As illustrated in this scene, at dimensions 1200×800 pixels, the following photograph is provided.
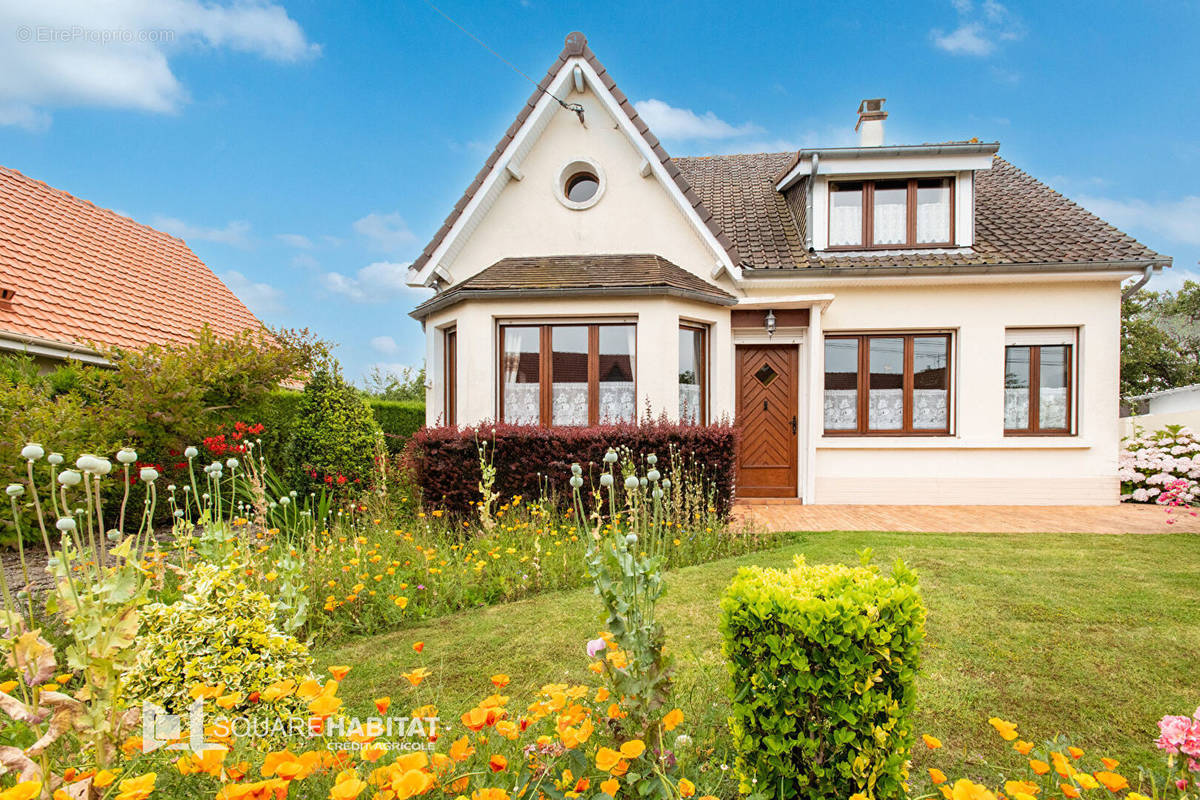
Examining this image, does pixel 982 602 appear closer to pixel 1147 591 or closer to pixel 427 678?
pixel 1147 591

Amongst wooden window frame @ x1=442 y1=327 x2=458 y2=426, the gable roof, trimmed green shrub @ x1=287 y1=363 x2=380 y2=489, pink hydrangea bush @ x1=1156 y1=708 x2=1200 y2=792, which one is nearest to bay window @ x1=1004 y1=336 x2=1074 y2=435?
the gable roof

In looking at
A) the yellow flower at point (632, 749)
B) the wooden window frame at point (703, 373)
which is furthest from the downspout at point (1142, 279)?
the yellow flower at point (632, 749)

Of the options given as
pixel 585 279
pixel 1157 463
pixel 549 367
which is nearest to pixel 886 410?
pixel 1157 463

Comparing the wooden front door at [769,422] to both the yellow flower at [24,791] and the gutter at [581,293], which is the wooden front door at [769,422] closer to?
the gutter at [581,293]

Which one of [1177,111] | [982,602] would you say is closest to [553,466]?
[982,602]

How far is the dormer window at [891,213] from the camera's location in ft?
33.8

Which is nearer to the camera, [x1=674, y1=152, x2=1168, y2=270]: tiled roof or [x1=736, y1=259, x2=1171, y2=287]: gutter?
→ [x1=736, y1=259, x2=1171, y2=287]: gutter

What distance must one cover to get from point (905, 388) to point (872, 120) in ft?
19.4

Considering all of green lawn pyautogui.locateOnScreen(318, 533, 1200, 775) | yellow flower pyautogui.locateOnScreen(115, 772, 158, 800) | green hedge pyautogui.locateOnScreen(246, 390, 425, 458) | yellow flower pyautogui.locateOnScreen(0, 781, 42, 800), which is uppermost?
green hedge pyautogui.locateOnScreen(246, 390, 425, 458)

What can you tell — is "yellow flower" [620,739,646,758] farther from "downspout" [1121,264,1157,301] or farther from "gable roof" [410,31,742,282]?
→ "downspout" [1121,264,1157,301]

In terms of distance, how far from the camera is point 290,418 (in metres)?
10.7

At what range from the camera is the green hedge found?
32.5 feet

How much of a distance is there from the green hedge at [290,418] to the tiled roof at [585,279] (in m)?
2.89

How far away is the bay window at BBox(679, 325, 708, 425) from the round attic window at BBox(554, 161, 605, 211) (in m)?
2.82
